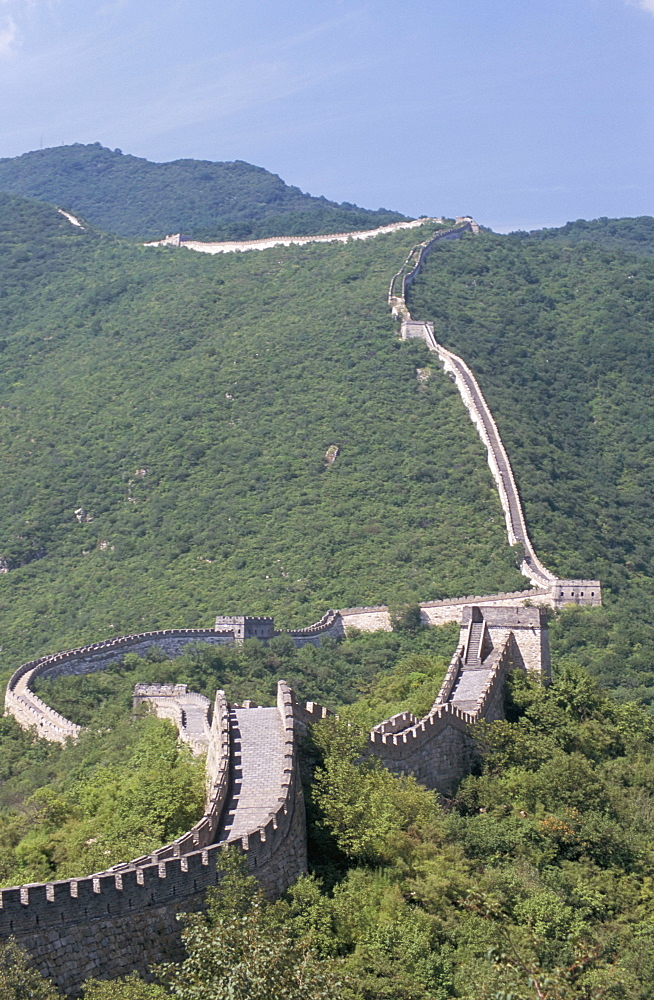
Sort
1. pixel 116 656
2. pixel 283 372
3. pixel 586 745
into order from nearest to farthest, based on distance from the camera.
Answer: pixel 586 745, pixel 116 656, pixel 283 372

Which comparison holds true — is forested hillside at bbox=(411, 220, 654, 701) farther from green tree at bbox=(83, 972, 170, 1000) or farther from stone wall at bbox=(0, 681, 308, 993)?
green tree at bbox=(83, 972, 170, 1000)

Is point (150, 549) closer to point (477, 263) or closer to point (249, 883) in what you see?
point (477, 263)

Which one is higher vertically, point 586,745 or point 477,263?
point 477,263

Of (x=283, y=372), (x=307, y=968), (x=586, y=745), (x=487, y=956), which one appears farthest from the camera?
(x=283, y=372)

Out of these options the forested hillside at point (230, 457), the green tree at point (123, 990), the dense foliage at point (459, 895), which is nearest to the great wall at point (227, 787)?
the green tree at point (123, 990)

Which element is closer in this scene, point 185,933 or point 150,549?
point 185,933

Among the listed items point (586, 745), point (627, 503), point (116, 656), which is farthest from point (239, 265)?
point (586, 745)

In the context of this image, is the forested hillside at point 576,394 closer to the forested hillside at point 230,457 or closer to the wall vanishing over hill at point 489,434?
the wall vanishing over hill at point 489,434

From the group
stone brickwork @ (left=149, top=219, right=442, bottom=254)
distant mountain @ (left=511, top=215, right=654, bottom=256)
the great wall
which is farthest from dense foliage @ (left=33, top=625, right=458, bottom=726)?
distant mountain @ (left=511, top=215, right=654, bottom=256)
